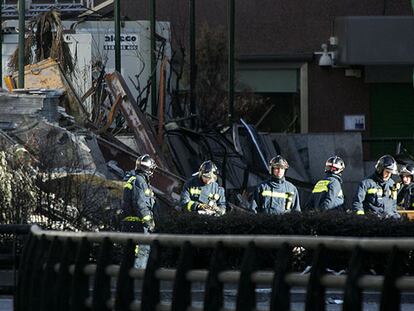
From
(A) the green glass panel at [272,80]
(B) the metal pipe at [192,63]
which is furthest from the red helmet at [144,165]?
(A) the green glass panel at [272,80]

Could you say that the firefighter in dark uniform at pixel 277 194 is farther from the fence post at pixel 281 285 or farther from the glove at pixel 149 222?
the fence post at pixel 281 285

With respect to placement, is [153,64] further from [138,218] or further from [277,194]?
[138,218]

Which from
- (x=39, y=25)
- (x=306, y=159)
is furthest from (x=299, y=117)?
(x=39, y=25)

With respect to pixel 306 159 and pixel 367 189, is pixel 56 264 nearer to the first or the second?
pixel 367 189

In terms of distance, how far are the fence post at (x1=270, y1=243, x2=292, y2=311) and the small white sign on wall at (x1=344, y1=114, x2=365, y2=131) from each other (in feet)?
105

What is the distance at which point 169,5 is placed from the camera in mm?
A: 36875

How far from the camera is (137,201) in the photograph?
18016mm

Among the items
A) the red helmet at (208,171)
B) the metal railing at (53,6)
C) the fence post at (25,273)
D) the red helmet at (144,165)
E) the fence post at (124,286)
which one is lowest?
the red helmet at (208,171)

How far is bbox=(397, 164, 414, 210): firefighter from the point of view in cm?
2191

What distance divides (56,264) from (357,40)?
27.3m

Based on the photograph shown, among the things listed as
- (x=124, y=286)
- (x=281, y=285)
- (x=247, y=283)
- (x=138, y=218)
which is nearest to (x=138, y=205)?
(x=138, y=218)

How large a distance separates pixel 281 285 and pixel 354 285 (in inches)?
14.9

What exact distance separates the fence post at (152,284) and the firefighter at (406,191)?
647 inches

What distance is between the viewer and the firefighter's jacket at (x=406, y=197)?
21.9 metres
